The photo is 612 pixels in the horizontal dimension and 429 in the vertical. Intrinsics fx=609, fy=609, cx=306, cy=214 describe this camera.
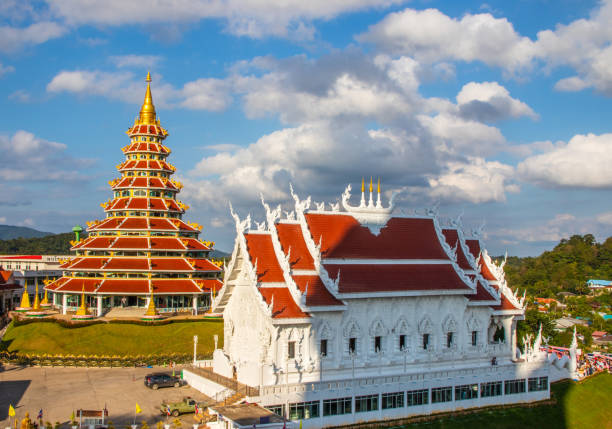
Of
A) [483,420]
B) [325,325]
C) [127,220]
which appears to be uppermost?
[127,220]

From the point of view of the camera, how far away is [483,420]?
3244cm

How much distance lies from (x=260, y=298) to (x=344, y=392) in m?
6.06

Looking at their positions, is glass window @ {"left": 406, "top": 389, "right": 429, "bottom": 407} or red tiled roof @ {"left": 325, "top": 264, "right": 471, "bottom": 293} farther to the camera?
red tiled roof @ {"left": 325, "top": 264, "right": 471, "bottom": 293}

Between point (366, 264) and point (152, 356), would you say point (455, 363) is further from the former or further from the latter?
point (152, 356)

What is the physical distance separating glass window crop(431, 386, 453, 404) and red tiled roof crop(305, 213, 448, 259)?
755 centimetres

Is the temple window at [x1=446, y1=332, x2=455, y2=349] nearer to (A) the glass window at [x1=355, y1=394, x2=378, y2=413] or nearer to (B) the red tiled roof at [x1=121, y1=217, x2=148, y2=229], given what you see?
(A) the glass window at [x1=355, y1=394, x2=378, y2=413]

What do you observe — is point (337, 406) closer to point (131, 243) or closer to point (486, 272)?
point (486, 272)

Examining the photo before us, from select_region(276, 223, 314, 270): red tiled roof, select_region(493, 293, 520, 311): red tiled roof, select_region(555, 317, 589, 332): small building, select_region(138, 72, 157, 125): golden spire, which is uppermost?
select_region(138, 72, 157, 125): golden spire

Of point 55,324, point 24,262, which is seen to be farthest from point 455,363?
point 24,262

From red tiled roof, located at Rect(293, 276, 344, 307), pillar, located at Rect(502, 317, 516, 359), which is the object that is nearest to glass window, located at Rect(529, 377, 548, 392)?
pillar, located at Rect(502, 317, 516, 359)

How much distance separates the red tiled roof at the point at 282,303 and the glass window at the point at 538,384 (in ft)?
50.6

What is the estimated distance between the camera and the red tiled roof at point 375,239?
111 ft

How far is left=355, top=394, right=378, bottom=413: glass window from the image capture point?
29.8 metres

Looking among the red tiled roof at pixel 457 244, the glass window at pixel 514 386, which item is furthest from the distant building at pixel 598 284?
the glass window at pixel 514 386
